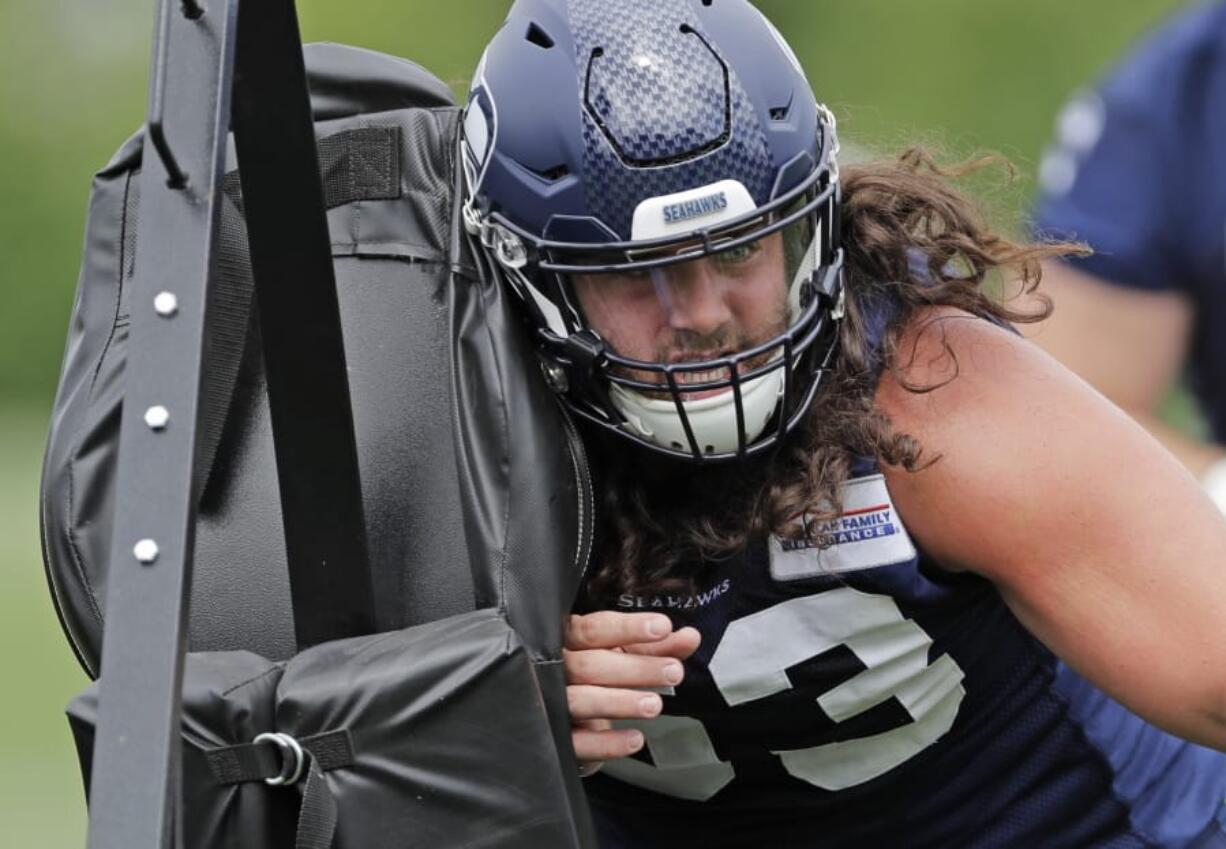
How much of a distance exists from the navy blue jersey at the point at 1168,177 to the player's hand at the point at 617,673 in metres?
2.21

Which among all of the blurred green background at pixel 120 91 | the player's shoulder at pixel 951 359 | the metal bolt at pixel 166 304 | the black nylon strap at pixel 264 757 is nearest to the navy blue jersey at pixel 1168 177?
the player's shoulder at pixel 951 359

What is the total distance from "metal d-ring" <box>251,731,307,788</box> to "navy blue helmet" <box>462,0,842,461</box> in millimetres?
672

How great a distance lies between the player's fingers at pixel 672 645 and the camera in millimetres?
2102

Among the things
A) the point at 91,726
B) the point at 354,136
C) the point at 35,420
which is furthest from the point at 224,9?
the point at 35,420

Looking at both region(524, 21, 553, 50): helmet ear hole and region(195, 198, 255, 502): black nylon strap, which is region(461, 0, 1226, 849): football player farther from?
region(195, 198, 255, 502): black nylon strap

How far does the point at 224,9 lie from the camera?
1.50m

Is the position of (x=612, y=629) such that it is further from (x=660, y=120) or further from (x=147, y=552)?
(x=147, y=552)

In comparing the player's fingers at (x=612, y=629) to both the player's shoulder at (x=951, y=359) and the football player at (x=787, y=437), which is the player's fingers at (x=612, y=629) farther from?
the player's shoulder at (x=951, y=359)

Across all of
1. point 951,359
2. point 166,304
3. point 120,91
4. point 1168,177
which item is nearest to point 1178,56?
point 1168,177

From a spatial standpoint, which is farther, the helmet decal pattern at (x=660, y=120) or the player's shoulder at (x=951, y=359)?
the player's shoulder at (x=951, y=359)

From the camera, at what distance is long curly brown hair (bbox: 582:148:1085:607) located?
2.29 metres

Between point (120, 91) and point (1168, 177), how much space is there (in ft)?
34.1

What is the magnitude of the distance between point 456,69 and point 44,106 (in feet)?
12.1

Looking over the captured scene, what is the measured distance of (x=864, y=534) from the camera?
7.42ft
